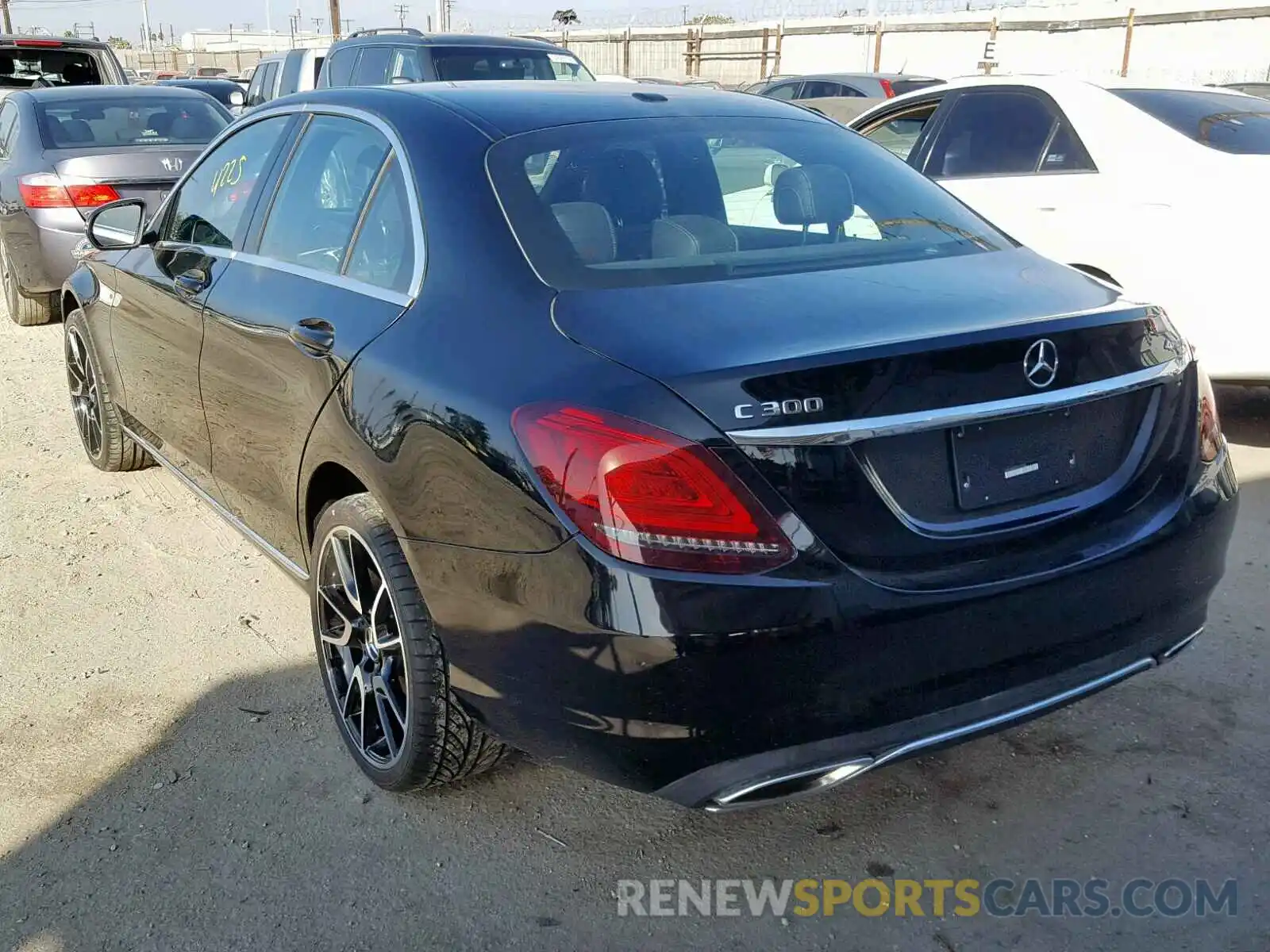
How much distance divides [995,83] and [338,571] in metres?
4.75

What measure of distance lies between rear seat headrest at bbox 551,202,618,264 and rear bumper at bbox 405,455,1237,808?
74 cm

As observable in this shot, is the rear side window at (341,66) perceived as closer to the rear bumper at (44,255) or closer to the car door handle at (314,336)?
the rear bumper at (44,255)

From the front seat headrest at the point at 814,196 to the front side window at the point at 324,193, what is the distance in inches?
42.8

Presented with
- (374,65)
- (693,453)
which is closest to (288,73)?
(374,65)

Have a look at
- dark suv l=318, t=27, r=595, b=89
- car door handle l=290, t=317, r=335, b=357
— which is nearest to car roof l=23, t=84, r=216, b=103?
dark suv l=318, t=27, r=595, b=89

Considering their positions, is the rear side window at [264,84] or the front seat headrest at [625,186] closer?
the front seat headrest at [625,186]

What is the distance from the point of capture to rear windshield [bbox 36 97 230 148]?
27.6 feet

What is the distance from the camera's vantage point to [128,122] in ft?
28.7

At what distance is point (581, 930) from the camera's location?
2496 mm

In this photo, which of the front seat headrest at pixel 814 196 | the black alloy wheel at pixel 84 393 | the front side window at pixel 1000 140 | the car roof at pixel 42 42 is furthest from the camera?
the car roof at pixel 42 42

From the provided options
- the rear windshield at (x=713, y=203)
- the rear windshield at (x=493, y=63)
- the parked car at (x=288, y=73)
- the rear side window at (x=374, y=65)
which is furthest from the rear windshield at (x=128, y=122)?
the rear windshield at (x=713, y=203)

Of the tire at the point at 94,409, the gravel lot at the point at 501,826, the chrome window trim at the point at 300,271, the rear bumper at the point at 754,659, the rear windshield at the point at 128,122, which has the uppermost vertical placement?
the rear windshield at the point at 128,122

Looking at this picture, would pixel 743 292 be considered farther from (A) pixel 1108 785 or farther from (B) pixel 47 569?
(B) pixel 47 569

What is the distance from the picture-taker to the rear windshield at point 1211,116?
5.34 metres
